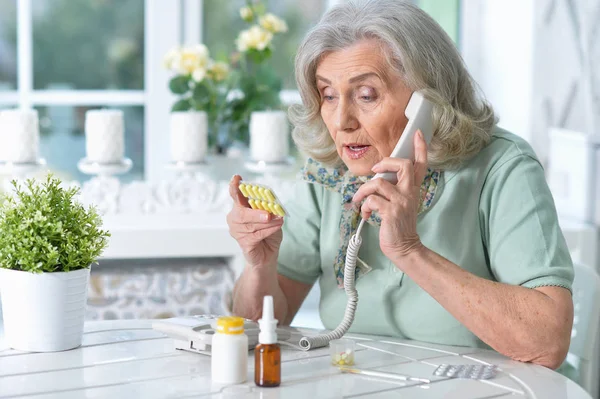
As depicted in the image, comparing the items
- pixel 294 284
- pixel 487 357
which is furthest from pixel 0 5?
pixel 487 357

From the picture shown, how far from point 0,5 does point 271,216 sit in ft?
7.16

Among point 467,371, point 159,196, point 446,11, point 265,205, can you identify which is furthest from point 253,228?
point 446,11

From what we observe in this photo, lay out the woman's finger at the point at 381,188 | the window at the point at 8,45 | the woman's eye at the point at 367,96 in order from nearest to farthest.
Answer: the woman's finger at the point at 381,188, the woman's eye at the point at 367,96, the window at the point at 8,45

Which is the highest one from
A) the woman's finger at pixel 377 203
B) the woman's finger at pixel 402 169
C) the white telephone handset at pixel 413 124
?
the white telephone handset at pixel 413 124

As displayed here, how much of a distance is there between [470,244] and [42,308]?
85 centimetres

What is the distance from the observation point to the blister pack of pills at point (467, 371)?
150 cm

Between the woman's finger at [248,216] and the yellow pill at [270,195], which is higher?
the yellow pill at [270,195]

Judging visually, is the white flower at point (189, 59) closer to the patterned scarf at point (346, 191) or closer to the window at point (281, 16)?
the window at point (281, 16)

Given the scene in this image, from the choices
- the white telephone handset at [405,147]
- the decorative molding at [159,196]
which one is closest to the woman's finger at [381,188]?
the white telephone handset at [405,147]

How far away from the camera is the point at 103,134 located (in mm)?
2795

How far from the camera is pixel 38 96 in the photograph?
3609 mm

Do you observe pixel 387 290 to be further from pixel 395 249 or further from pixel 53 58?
pixel 53 58

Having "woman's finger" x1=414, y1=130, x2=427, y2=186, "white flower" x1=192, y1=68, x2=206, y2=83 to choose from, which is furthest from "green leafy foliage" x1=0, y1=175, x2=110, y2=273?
"white flower" x1=192, y1=68, x2=206, y2=83

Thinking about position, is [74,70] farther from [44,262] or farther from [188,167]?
[44,262]
